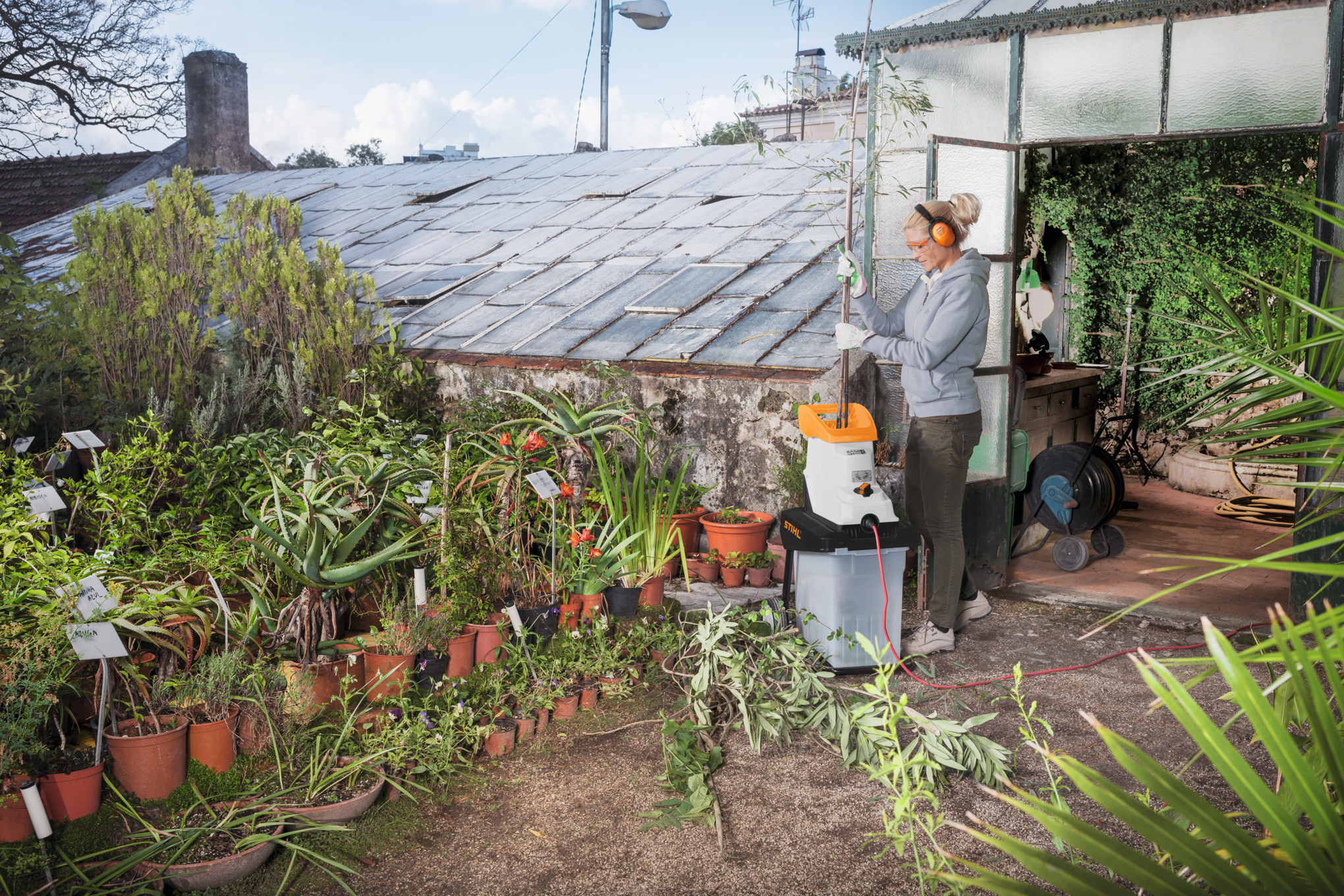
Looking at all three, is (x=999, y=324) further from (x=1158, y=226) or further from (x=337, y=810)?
(x=1158, y=226)

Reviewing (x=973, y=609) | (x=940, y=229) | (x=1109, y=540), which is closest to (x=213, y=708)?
(x=940, y=229)

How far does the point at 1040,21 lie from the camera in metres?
4.70

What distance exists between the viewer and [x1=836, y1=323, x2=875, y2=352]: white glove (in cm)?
425

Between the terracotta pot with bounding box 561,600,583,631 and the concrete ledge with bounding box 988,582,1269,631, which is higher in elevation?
the terracotta pot with bounding box 561,600,583,631

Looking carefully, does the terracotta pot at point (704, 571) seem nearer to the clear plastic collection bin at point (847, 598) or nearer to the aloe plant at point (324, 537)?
the clear plastic collection bin at point (847, 598)

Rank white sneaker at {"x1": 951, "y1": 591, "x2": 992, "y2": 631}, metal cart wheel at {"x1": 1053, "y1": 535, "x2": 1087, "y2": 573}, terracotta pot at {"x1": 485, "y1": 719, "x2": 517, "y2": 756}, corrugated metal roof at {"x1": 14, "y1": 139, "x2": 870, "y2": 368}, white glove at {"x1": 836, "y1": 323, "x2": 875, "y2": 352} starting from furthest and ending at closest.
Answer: corrugated metal roof at {"x1": 14, "y1": 139, "x2": 870, "y2": 368}, metal cart wheel at {"x1": 1053, "y1": 535, "x2": 1087, "y2": 573}, white sneaker at {"x1": 951, "y1": 591, "x2": 992, "y2": 631}, white glove at {"x1": 836, "y1": 323, "x2": 875, "y2": 352}, terracotta pot at {"x1": 485, "y1": 719, "x2": 517, "y2": 756}

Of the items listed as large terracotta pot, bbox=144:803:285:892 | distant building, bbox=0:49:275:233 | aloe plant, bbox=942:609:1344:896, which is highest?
distant building, bbox=0:49:275:233

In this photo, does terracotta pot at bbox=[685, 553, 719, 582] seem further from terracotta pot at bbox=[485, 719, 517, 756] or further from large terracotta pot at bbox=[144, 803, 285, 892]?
large terracotta pot at bbox=[144, 803, 285, 892]

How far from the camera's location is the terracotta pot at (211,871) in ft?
8.27

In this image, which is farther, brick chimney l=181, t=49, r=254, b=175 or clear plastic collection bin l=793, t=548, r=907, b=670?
brick chimney l=181, t=49, r=254, b=175

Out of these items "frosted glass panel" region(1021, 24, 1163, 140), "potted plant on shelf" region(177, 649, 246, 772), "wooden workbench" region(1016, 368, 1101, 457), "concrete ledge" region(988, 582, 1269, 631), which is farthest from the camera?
"wooden workbench" region(1016, 368, 1101, 457)

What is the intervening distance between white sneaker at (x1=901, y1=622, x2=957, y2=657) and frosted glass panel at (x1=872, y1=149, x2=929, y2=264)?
199cm

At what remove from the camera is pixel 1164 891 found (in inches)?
32.2

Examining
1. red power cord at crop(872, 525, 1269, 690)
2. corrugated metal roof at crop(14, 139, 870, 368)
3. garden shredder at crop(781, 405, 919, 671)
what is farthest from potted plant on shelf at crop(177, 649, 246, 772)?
corrugated metal roof at crop(14, 139, 870, 368)
